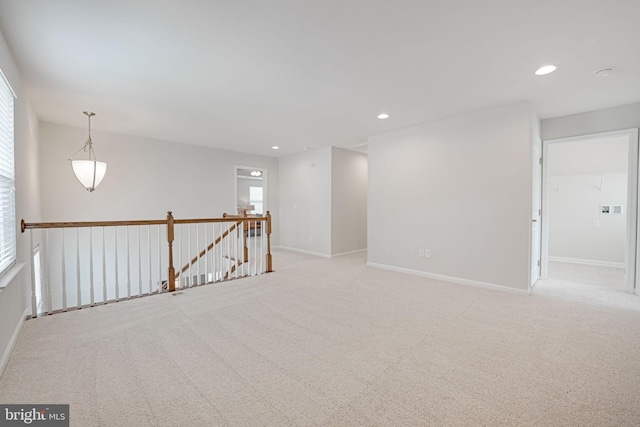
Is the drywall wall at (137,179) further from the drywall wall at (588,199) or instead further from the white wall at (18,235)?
the drywall wall at (588,199)

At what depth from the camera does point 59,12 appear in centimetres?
191

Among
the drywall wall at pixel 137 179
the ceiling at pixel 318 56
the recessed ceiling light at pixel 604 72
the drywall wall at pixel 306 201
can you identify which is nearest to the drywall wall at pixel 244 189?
the drywall wall at pixel 306 201

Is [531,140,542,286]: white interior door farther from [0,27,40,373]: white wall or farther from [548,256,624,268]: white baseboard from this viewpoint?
[0,27,40,373]: white wall

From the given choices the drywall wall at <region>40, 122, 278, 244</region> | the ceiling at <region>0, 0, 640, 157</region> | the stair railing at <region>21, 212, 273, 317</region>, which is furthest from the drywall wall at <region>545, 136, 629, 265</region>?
the drywall wall at <region>40, 122, 278, 244</region>

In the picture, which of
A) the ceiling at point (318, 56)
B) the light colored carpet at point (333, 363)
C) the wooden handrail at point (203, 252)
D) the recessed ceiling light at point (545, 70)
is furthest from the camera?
the wooden handrail at point (203, 252)

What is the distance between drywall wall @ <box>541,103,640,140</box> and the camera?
3670 millimetres

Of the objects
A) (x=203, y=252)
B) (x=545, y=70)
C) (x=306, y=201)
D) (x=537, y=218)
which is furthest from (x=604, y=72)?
(x=203, y=252)

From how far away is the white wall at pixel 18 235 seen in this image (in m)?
2.10

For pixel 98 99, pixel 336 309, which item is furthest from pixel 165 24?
pixel 336 309

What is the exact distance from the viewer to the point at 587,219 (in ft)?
18.4

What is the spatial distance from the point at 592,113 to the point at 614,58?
1.87 meters

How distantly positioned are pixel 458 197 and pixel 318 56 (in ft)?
9.85

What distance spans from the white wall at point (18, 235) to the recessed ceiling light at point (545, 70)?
4.78 meters

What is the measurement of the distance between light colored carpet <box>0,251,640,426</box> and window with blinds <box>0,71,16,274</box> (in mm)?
794
